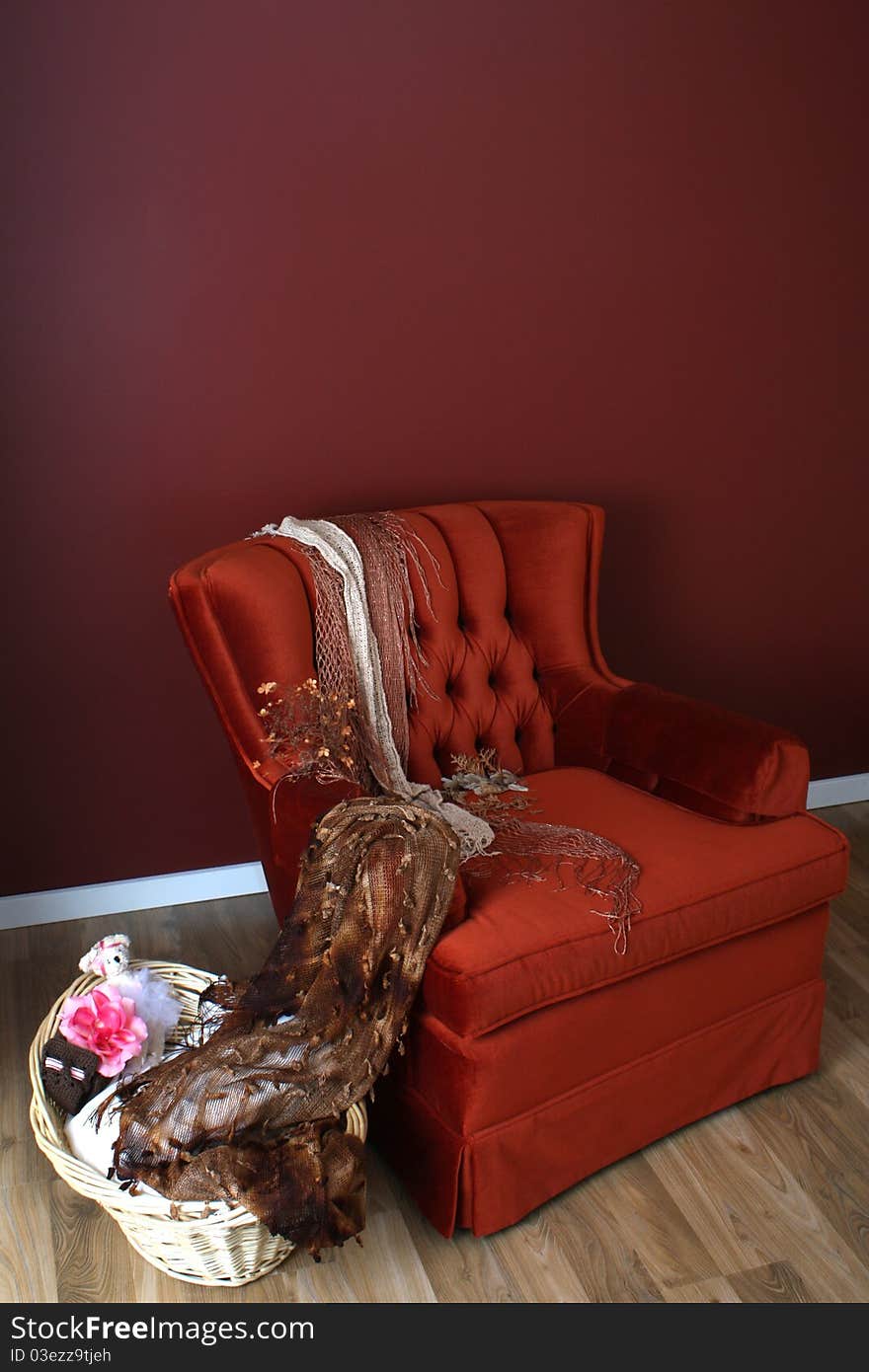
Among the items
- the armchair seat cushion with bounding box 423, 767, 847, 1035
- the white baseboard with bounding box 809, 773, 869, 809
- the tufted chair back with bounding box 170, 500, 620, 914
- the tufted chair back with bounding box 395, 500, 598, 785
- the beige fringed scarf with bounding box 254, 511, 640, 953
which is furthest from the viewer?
the white baseboard with bounding box 809, 773, 869, 809

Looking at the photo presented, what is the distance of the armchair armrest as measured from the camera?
2.08 metres

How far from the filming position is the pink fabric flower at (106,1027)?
1.80m

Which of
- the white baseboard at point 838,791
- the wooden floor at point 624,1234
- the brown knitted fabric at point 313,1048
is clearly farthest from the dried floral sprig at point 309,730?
the white baseboard at point 838,791

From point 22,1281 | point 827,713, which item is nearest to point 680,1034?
point 22,1281

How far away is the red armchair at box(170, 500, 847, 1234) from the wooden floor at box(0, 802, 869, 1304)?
5 centimetres

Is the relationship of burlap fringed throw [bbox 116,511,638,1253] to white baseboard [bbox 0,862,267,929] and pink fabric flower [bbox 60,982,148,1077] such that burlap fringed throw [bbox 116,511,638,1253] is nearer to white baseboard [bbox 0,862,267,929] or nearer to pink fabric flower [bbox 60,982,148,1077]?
pink fabric flower [bbox 60,982,148,1077]

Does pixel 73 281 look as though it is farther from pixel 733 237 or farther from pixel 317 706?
pixel 733 237

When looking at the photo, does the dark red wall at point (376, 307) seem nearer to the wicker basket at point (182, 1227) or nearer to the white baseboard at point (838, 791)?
the white baseboard at point (838, 791)

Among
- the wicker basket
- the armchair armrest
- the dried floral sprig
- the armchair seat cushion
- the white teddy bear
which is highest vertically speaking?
the dried floral sprig

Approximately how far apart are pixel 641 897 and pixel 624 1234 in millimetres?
510

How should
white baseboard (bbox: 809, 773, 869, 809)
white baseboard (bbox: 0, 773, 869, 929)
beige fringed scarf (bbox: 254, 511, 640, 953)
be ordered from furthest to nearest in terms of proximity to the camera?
white baseboard (bbox: 809, 773, 869, 809) < white baseboard (bbox: 0, 773, 869, 929) < beige fringed scarf (bbox: 254, 511, 640, 953)

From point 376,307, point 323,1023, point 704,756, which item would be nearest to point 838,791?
point 704,756

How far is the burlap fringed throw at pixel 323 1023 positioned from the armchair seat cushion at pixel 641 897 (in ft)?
0.14

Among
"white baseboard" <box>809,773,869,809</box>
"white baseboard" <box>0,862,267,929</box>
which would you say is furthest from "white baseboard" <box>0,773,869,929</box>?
"white baseboard" <box>809,773,869,809</box>
